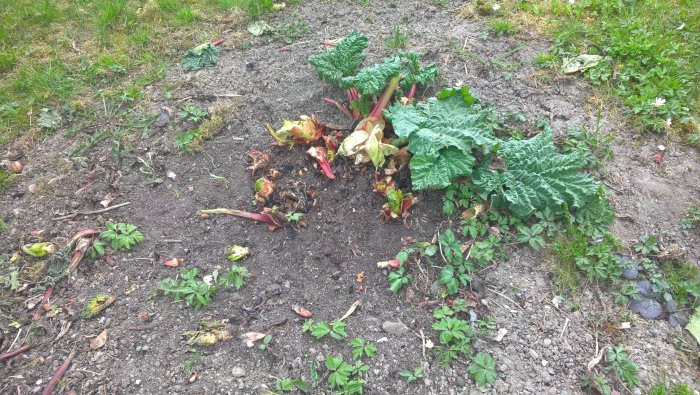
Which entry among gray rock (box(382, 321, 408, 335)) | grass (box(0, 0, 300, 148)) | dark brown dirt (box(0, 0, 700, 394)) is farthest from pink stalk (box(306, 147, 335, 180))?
grass (box(0, 0, 300, 148))

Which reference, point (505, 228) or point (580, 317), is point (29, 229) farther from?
point (580, 317)

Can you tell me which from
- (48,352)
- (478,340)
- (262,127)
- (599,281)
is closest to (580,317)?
(599,281)

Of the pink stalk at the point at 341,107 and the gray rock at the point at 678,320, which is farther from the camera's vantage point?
the pink stalk at the point at 341,107

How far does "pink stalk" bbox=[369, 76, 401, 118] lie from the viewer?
10.2 feet

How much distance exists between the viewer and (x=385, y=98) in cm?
314

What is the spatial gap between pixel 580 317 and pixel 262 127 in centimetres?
235

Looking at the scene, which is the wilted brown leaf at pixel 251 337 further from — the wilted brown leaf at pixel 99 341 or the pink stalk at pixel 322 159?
the pink stalk at pixel 322 159

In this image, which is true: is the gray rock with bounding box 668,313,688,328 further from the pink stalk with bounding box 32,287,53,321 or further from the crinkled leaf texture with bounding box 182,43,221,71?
the crinkled leaf texture with bounding box 182,43,221,71

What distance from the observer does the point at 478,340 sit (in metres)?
2.37

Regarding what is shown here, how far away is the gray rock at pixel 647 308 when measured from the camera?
2.47 m

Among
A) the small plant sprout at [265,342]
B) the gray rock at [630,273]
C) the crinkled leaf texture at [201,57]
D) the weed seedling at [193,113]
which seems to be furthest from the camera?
the crinkled leaf texture at [201,57]

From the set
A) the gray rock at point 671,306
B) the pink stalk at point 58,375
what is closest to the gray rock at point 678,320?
the gray rock at point 671,306

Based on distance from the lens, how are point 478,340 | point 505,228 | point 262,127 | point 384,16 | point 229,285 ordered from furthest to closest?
point 384,16 → point 262,127 → point 505,228 → point 229,285 → point 478,340

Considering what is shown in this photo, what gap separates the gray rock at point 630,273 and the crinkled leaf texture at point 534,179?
43 cm
